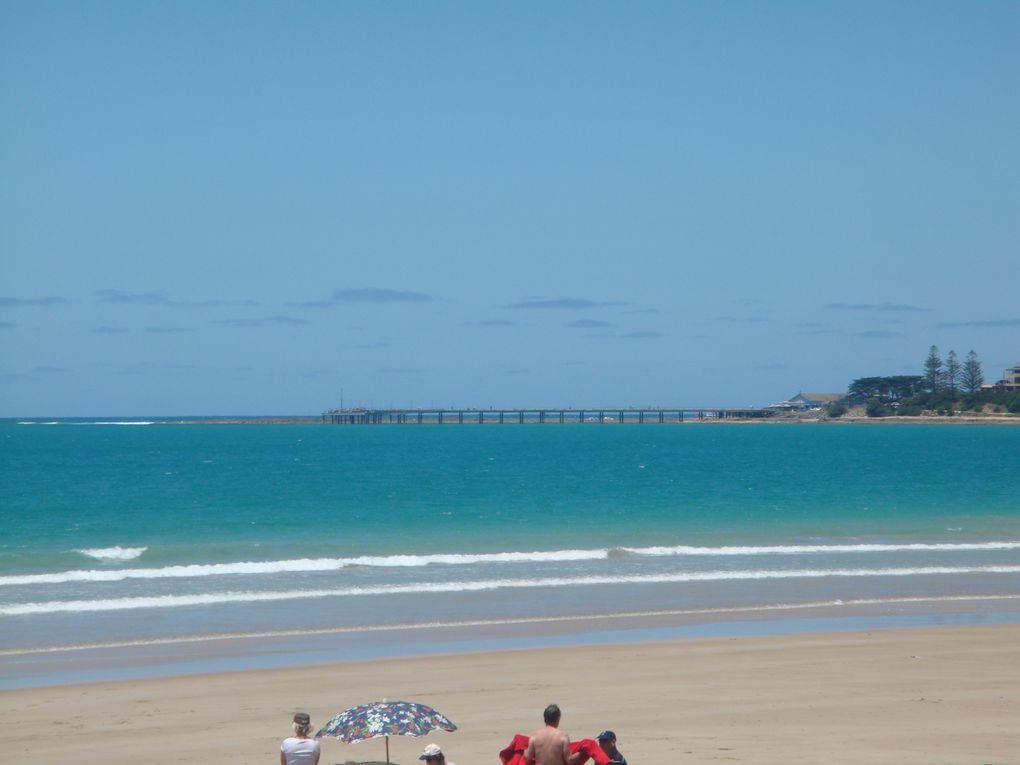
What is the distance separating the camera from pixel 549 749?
11406 mm

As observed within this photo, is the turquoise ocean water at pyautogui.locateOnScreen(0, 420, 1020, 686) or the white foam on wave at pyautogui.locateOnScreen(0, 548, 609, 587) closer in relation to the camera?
the turquoise ocean water at pyautogui.locateOnScreen(0, 420, 1020, 686)

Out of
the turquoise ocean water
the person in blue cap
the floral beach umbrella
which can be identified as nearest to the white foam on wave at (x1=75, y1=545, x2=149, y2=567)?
the turquoise ocean water

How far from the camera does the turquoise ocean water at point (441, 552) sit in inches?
886

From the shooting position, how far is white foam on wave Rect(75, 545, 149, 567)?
33.9 m

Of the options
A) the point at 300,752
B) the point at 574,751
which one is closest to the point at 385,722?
the point at 300,752

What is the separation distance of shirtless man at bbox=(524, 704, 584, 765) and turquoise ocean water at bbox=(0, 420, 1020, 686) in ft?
28.0

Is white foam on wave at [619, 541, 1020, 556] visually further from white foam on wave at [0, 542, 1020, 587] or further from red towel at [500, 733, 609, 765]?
red towel at [500, 733, 609, 765]

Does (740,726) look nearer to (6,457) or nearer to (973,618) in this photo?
(973,618)

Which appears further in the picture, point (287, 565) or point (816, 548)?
point (816, 548)

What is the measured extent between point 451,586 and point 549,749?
54.2ft

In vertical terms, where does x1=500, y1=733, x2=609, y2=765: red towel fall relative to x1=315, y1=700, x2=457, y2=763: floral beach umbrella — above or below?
below

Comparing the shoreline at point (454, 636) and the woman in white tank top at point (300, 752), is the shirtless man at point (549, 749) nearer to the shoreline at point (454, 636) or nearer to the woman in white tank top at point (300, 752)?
the woman in white tank top at point (300, 752)

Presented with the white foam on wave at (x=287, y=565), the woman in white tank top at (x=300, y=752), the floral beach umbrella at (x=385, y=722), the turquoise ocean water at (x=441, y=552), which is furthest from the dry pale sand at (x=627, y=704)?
the white foam on wave at (x=287, y=565)

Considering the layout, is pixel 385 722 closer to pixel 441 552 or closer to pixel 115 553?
pixel 441 552
